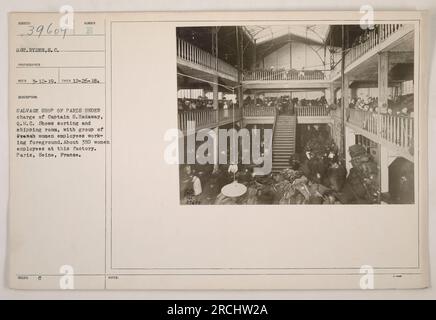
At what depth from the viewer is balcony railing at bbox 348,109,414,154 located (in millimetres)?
1694

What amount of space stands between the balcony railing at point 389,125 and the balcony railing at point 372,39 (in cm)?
18

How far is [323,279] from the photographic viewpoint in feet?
5.62

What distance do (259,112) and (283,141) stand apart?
4.8 inches

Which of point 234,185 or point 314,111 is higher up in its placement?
point 314,111

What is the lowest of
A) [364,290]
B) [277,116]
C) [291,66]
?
[364,290]

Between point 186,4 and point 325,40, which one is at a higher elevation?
point 186,4

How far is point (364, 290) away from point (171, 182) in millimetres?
731

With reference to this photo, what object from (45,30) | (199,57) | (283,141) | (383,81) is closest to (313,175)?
(283,141)

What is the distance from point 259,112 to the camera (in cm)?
170

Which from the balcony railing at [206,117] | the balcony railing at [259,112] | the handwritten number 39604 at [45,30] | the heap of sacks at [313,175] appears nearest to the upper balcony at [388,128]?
the heap of sacks at [313,175]

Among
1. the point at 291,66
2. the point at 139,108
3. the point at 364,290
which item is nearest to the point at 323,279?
the point at 364,290

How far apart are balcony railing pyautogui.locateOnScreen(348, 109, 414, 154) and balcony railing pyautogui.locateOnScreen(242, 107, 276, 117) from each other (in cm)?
25

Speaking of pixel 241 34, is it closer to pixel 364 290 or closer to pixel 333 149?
pixel 333 149

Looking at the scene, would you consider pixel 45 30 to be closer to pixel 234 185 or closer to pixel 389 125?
pixel 234 185
